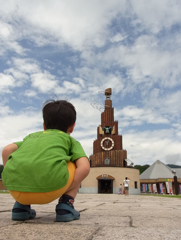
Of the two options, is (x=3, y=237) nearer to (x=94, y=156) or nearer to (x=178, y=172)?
(x=94, y=156)

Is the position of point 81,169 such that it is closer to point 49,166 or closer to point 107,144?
point 49,166

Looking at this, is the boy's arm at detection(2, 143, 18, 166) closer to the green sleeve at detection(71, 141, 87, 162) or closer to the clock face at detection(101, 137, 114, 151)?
the green sleeve at detection(71, 141, 87, 162)

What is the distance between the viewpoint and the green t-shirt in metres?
1.75

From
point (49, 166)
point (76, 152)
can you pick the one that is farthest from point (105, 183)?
point (49, 166)

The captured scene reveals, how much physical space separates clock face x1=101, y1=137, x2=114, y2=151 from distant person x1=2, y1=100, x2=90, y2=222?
32.4 metres

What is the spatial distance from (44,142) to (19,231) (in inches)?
31.7

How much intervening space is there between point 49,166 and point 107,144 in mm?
33148

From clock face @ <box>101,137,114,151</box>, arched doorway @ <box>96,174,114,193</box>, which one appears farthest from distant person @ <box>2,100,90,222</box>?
clock face @ <box>101,137,114,151</box>

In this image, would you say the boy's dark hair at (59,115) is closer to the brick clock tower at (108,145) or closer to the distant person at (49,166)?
the distant person at (49,166)

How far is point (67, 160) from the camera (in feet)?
6.55

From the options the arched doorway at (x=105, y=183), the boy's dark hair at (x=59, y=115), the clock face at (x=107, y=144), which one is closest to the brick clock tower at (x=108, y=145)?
the clock face at (x=107, y=144)

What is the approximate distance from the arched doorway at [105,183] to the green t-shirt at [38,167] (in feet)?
100

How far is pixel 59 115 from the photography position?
2.28 meters

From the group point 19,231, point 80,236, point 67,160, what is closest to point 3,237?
point 19,231
